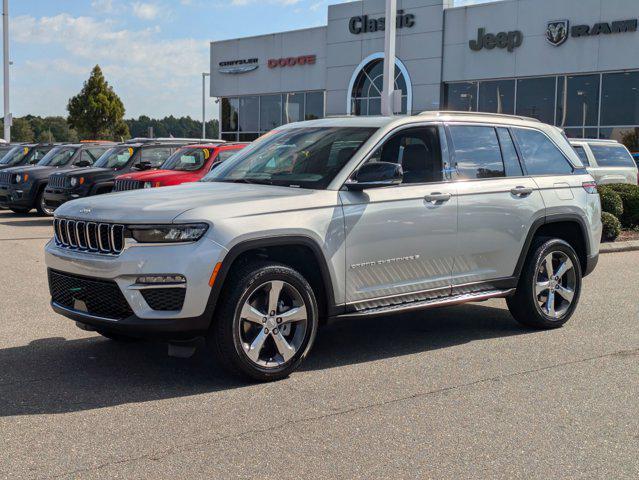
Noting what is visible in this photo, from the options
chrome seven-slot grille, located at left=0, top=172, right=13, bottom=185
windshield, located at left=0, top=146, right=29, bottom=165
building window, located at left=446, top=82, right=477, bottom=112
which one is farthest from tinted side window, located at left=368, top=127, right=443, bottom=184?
building window, located at left=446, top=82, right=477, bottom=112

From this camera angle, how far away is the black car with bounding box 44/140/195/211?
1756 cm

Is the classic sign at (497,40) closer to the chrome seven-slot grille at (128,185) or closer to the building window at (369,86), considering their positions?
the building window at (369,86)

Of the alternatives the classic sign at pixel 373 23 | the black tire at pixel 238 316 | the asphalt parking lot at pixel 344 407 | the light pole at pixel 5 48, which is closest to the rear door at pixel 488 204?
A: the asphalt parking lot at pixel 344 407

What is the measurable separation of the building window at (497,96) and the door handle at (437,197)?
83.1 feet

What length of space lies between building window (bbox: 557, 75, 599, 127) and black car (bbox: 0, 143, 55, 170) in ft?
57.3

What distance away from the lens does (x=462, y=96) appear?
32.7m

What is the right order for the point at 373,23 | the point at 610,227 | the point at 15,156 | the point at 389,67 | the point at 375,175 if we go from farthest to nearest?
the point at 373,23
the point at 15,156
the point at 389,67
the point at 610,227
the point at 375,175

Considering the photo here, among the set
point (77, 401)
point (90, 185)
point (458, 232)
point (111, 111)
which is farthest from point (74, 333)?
point (111, 111)

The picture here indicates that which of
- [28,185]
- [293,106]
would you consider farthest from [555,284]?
[293,106]

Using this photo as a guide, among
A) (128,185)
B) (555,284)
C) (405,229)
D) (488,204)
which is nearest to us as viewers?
(405,229)

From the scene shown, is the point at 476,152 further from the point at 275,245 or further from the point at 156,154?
the point at 156,154

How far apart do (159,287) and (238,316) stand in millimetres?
554

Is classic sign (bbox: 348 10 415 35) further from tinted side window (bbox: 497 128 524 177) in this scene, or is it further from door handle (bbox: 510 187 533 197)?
door handle (bbox: 510 187 533 197)

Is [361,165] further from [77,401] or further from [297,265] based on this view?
[77,401]
